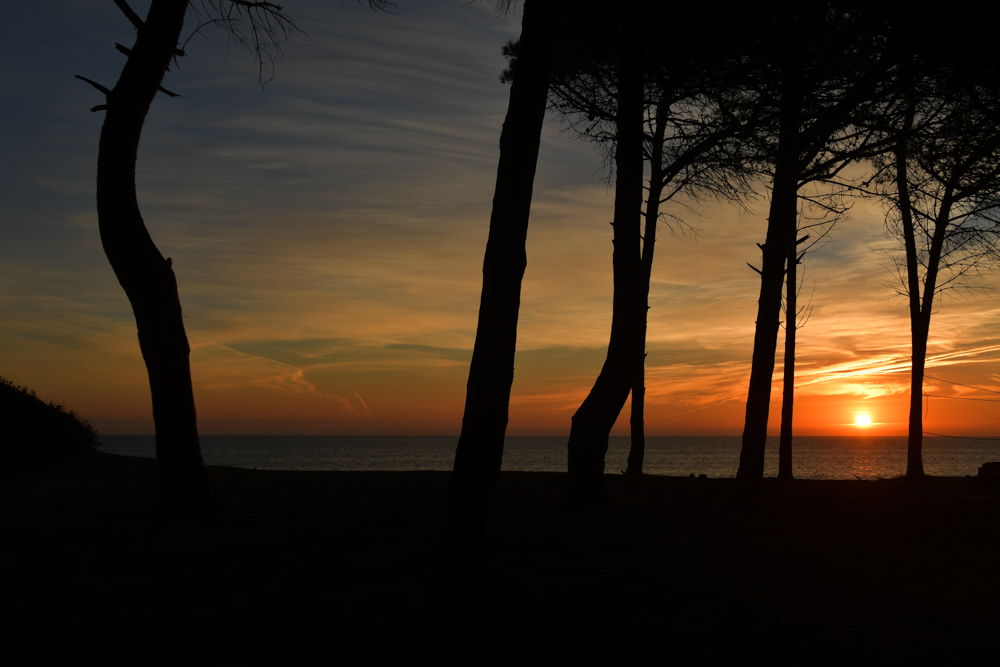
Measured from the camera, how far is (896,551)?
6020mm

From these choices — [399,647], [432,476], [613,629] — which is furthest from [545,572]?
[432,476]

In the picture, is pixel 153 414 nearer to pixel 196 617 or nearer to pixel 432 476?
pixel 196 617

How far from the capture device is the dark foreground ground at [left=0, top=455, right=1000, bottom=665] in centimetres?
350

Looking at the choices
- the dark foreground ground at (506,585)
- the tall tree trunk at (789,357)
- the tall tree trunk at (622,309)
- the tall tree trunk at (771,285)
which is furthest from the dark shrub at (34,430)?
the tall tree trunk at (789,357)

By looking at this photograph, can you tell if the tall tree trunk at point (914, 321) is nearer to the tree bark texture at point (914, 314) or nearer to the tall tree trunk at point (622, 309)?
the tree bark texture at point (914, 314)

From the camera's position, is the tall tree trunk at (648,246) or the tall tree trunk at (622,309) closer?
the tall tree trunk at (622,309)

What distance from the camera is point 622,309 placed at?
8.45 m

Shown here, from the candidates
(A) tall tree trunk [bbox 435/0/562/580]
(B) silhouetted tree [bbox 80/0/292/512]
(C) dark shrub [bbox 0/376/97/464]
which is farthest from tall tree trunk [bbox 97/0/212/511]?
(C) dark shrub [bbox 0/376/97/464]

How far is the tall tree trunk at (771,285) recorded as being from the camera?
1148cm

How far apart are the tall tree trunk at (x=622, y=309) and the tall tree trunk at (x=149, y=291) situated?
417cm

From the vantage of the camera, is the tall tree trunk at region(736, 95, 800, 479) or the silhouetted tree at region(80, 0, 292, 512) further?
the tall tree trunk at region(736, 95, 800, 479)

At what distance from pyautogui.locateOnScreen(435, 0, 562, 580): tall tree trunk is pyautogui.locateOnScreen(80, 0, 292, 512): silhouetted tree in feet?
11.8

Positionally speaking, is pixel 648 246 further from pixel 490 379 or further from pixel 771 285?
pixel 490 379

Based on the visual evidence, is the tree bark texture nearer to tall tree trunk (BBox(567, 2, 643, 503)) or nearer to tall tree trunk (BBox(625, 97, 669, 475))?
tall tree trunk (BBox(625, 97, 669, 475))
